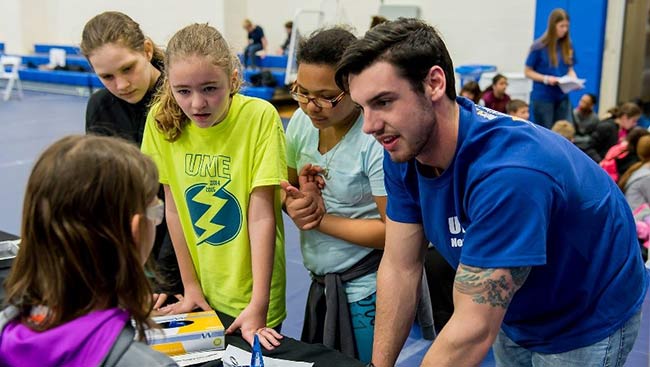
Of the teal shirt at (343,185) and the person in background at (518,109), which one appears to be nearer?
the teal shirt at (343,185)

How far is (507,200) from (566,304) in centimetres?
39

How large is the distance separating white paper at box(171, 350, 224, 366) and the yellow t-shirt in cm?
24

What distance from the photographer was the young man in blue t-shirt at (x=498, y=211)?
1.29m

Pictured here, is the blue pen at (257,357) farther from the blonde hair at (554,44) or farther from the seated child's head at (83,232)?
the blonde hair at (554,44)

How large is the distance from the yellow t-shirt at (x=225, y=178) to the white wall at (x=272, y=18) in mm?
5282

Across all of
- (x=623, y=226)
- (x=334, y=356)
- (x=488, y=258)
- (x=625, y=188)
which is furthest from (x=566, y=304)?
(x=625, y=188)

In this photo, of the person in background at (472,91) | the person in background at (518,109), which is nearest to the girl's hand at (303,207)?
the person in background at (518,109)

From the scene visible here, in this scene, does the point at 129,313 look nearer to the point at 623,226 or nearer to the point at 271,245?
the point at 271,245

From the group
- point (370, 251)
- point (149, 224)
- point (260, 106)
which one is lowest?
point (370, 251)

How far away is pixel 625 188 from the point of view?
15.5 feet

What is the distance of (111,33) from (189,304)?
2.73 feet

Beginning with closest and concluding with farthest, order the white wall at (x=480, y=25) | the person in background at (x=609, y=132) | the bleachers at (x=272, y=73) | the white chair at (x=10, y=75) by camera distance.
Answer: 1. the person in background at (x=609, y=132)
2. the white wall at (x=480, y=25)
3. the bleachers at (x=272, y=73)
4. the white chair at (x=10, y=75)

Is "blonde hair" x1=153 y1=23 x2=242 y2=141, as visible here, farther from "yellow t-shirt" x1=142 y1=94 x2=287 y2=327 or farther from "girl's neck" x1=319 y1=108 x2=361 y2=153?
"girl's neck" x1=319 y1=108 x2=361 y2=153

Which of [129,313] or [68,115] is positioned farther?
[68,115]
